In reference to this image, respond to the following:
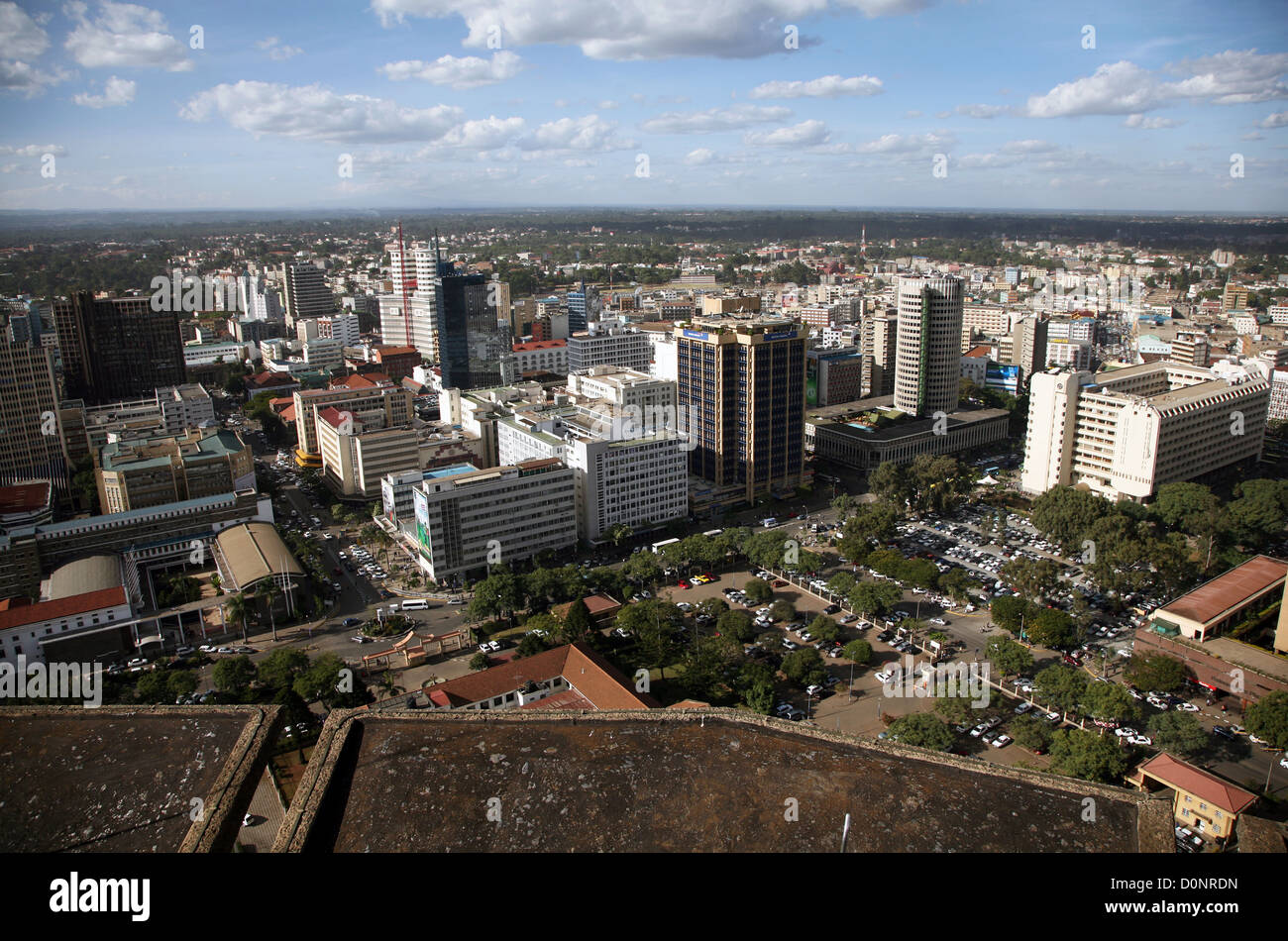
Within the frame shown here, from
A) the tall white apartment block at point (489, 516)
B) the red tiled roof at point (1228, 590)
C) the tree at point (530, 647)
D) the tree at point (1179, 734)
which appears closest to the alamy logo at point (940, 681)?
the tree at point (1179, 734)

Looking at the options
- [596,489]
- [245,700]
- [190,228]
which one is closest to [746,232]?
[190,228]

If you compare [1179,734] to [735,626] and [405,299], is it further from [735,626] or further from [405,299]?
[405,299]

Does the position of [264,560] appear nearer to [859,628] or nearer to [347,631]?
[347,631]

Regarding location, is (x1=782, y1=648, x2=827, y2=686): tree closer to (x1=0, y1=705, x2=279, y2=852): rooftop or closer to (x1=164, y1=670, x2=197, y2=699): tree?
(x1=0, y1=705, x2=279, y2=852): rooftop

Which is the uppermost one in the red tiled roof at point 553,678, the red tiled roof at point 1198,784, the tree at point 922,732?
the red tiled roof at point 553,678

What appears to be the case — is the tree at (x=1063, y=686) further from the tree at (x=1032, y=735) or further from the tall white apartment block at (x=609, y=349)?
the tall white apartment block at (x=609, y=349)
